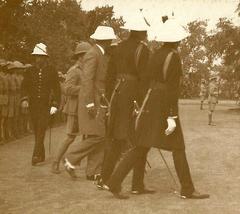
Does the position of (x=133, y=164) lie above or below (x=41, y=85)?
below

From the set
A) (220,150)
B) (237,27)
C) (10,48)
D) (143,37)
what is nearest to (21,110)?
(220,150)

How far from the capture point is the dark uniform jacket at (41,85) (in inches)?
513

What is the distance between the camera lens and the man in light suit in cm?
1035

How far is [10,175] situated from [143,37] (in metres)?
3.12

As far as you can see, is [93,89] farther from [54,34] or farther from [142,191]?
[54,34]

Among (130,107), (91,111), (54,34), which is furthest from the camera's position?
(54,34)

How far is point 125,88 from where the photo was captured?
31.6 ft

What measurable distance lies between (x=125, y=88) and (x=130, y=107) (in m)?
0.26

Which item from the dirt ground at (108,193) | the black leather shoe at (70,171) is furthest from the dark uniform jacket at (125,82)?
the black leather shoe at (70,171)

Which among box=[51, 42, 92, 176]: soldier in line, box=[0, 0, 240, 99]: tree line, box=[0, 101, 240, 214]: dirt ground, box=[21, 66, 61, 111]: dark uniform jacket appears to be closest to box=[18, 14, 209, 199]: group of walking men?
box=[0, 101, 240, 214]: dirt ground

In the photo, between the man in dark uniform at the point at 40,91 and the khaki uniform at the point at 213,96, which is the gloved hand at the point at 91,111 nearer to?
the man in dark uniform at the point at 40,91

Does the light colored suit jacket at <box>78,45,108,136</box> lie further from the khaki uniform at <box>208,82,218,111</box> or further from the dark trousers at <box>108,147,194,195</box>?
the khaki uniform at <box>208,82,218,111</box>

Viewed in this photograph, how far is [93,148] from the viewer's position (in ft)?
35.4

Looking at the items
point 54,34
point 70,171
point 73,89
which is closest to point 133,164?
point 70,171
